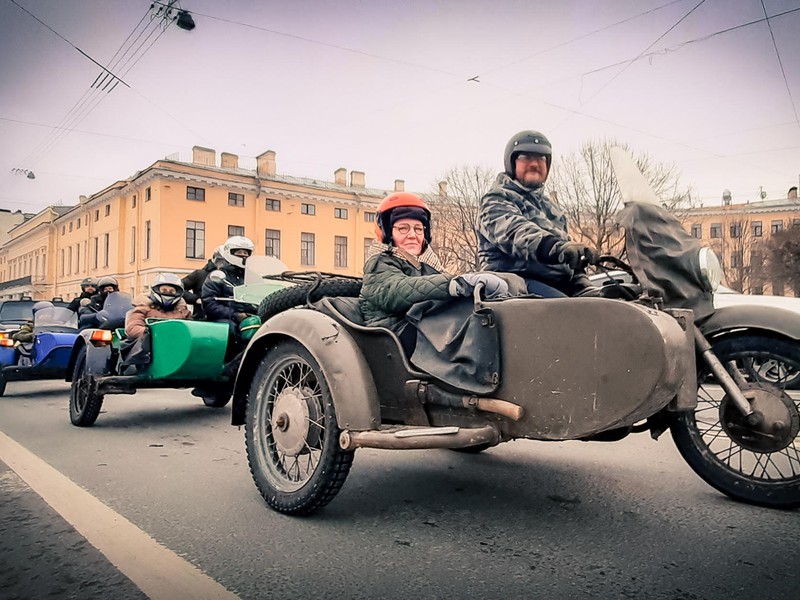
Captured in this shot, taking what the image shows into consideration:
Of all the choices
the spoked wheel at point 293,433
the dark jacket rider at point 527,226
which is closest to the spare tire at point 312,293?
the spoked wheel at point 293,433

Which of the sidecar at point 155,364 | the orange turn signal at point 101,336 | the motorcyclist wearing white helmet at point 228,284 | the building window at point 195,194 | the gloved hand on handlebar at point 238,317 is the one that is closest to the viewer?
A: the sidecar at point 155,364

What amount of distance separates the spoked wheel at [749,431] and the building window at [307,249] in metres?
39.5

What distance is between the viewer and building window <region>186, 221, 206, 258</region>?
36750 mm

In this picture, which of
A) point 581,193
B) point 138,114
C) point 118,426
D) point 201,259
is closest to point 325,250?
point 201,259

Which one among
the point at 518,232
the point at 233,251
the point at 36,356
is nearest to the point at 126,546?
the point at 518,232

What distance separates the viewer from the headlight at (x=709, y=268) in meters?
2.96

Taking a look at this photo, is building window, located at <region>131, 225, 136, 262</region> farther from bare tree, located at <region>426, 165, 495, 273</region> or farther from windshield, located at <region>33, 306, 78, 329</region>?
windshield, located at <region>33, 306, 78, 329</region>

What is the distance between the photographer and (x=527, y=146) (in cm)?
358

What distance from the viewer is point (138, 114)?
3229 mm

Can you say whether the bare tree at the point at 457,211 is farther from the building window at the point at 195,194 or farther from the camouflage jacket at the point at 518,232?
the camouflage jacket at the point at 518,232

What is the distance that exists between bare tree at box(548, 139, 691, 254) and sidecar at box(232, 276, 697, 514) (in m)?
18.9

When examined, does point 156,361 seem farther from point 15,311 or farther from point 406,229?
point 15,311

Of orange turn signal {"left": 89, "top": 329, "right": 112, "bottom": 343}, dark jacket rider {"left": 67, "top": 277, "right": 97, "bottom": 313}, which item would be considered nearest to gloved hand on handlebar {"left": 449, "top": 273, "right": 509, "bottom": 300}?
orange turn signal {"left": 89, "top": 329, "right": 112, "bottom": 343}

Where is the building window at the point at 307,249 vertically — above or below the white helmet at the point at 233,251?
above
